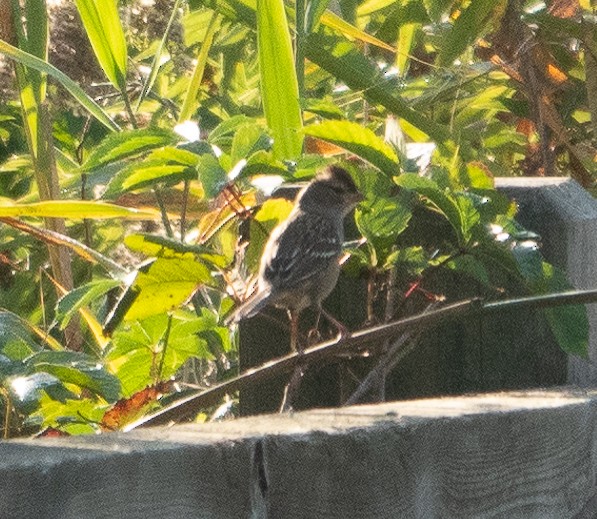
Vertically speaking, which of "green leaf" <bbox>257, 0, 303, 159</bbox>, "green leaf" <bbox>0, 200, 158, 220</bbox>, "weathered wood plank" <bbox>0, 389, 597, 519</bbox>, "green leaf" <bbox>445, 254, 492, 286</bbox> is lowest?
"weathered wood plank" <bbox>0, 389, 597, 519</bbox>

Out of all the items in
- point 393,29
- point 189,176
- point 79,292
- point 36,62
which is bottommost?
point 79,292

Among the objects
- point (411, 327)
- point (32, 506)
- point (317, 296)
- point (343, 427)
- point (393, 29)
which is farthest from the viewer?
point (393, 29)

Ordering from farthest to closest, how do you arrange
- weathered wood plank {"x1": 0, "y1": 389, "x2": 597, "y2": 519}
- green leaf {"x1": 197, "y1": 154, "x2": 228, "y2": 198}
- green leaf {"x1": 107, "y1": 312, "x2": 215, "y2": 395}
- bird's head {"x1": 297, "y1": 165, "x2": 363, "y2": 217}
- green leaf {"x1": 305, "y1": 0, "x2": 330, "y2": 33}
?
bird's head {"x1": 297, "y1": 165, "x2": 363, "y2": 217}, green leaf {"x1": 305, "y1": 0, "x2": 330, "y2": 33}, green leaf {"x1": 107, "y1": 312, "x2": 215, "y2": 395}, green leaf {"x1": 197, "y1": 154, "x2": 228, "y2": 198}, weathered wood plank {"x1": 0, "y1": 389, "x2": 597, "y2": 519}

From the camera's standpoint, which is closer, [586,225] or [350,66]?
[586,225]

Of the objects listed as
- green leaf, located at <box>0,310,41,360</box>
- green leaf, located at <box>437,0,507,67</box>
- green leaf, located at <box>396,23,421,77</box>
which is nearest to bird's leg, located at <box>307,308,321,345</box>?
green leaf, located at <box>0,310,41,360</box>

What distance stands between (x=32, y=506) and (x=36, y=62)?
5.13ft

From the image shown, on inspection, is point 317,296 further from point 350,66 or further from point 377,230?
point 350,66

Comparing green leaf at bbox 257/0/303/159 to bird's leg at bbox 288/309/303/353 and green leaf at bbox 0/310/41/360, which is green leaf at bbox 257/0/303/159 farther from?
green leaf at bbox 0/310/41/360

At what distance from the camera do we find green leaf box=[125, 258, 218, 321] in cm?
200

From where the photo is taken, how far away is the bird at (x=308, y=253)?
2291 millimetres

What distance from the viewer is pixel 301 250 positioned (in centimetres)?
322

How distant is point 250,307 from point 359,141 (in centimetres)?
40

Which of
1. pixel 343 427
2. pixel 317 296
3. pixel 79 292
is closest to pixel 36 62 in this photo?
pixel 79 292

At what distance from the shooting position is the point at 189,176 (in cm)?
208
